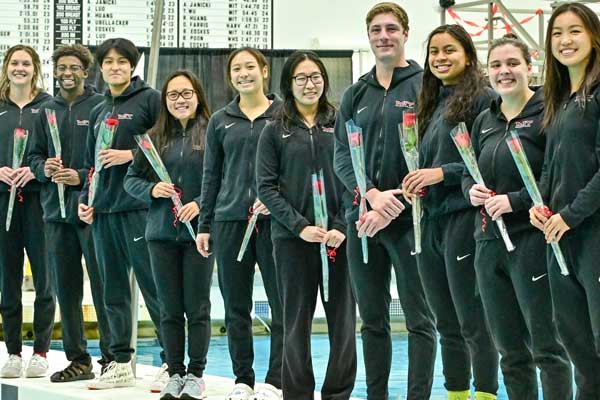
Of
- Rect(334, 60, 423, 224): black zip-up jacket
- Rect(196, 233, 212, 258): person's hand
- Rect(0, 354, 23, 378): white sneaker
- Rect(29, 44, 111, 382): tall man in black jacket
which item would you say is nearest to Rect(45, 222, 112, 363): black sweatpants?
Rect(29, 44, 111, 382): tall man in black jacket

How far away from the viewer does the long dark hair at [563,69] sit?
3.37m

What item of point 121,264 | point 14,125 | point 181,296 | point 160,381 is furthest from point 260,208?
point 14,125

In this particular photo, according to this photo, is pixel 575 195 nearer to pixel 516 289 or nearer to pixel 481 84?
pixel 516 289

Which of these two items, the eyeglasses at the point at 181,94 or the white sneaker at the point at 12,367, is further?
the white sneaker at the point at 12,367

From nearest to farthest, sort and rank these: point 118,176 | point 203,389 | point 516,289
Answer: point 516,289
point 203,389
point 118,176

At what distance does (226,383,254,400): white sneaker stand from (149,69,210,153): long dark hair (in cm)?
112

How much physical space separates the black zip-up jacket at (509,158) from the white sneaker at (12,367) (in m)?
3.01

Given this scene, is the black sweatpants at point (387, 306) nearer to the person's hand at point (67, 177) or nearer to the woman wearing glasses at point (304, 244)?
the woman wearing glasses at point (304, 244)

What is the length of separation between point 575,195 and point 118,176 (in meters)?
2.59

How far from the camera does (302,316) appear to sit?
4383 millimetres

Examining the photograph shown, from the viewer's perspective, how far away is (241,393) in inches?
182

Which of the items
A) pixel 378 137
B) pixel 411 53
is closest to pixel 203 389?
pixel 378 137

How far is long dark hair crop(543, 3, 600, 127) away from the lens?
11.1ft

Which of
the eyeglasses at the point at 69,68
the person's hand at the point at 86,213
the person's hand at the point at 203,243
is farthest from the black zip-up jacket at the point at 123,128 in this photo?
the person's hand at the point at 203,243
